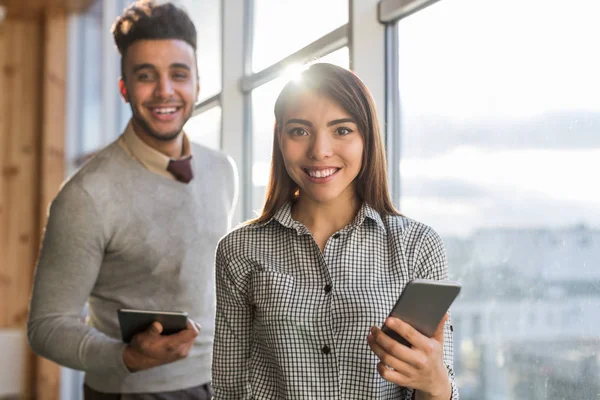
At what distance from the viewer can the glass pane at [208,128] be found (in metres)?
3.09

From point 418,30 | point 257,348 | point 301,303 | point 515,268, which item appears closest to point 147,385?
point 257,348

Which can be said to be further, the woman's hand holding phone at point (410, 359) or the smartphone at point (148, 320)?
the smartphone at point (148, 320)

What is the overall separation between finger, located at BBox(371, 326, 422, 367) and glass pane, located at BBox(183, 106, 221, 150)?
2077 mm

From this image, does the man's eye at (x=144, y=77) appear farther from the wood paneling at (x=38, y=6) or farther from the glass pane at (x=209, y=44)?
the wood paneling at (x=38, y=6)

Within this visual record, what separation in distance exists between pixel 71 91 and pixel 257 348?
4.77 meters

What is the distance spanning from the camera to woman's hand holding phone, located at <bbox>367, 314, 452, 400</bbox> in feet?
3.52

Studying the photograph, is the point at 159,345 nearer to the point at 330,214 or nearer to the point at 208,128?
the point at 330,214

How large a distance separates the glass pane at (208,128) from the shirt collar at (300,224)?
5.66 ft

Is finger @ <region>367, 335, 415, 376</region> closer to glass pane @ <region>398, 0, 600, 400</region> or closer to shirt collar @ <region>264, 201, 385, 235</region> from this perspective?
shirt collar @ <region>264, 201, 385, 235</region>

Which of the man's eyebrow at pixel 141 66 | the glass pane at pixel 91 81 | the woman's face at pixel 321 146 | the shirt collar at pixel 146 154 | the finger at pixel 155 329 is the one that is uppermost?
the glass pane at pixel 91 81

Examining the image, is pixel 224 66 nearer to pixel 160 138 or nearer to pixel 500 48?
Result: pixel 160 138

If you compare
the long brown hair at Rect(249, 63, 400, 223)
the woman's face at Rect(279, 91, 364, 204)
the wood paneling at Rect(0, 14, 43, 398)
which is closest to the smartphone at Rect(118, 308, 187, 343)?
the long brown hair at Rect(249, 63, 400, 223)

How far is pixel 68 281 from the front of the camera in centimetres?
181

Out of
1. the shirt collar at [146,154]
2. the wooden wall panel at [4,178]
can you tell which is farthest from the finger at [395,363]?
the wooden wall panel at [4,178]
